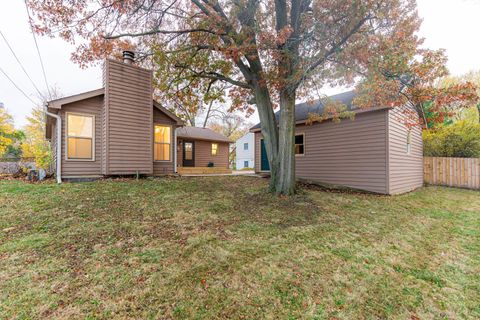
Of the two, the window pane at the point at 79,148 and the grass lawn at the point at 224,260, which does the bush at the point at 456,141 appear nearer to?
the grass lawn at the point at 224,260

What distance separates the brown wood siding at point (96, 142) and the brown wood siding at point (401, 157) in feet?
35.0

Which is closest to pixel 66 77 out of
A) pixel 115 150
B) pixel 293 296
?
pixel 115 150

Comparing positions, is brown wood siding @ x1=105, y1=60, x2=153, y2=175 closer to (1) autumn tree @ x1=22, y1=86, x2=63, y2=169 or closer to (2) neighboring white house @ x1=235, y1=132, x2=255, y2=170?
(1) autumn tree @ x1=22, y1=86, x2=63, y2=169

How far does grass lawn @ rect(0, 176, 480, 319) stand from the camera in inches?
91.7

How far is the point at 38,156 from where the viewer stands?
31.7ft

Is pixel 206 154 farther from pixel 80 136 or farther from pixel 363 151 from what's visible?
pixel 363 151

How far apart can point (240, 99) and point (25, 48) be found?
1240 cm

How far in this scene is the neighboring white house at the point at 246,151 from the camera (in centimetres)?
2905

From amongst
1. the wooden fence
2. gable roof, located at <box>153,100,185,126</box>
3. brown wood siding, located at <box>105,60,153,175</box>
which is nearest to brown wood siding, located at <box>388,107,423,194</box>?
the wooden fence

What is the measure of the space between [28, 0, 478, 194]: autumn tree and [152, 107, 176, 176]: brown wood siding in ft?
7.71

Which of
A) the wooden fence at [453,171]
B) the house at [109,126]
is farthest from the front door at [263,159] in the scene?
the wooden fence at [453,171]

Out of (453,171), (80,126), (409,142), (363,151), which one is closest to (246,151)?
(409,142)

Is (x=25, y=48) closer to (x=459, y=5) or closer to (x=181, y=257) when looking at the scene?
(x=181, y=257)

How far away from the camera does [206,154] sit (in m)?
16.8
